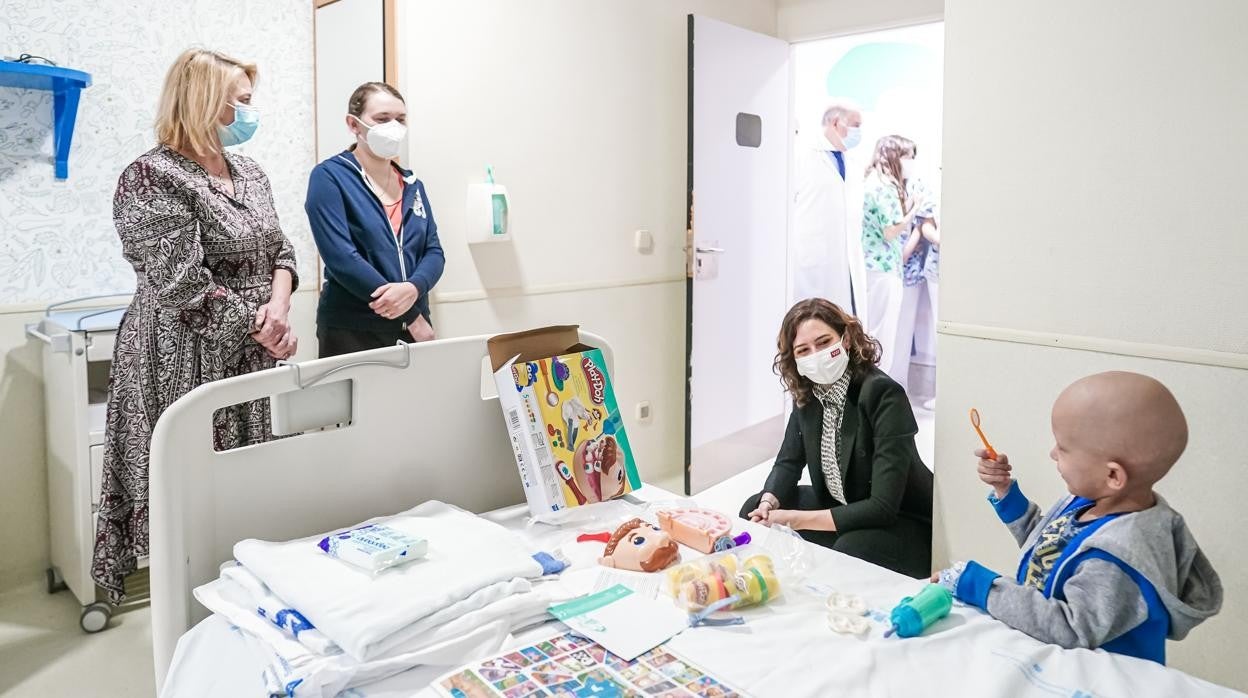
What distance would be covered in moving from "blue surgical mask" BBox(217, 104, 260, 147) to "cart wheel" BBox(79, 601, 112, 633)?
129 centimetres

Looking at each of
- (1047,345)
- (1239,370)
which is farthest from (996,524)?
(1239,370)

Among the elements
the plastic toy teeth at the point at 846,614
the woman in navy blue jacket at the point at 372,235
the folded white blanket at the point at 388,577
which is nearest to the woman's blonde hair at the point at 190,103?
the woman in navy blue jacket at the point at 372,235

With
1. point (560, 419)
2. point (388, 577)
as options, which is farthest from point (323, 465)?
point (560, 419)

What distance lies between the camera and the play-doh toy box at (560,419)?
1585 millimetres

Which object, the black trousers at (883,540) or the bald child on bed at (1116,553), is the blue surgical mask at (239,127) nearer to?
the black trousers at (883,540)

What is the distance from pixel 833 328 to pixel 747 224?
65.9 inches

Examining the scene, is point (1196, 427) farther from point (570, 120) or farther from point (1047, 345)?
point (570, 120)

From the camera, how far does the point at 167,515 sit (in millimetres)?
1226

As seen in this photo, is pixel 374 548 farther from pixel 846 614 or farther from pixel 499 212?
pixel 499 212

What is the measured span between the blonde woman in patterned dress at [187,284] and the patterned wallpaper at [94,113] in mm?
713

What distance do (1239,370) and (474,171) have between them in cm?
211

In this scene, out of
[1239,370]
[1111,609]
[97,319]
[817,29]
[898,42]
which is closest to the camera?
[1111,609]

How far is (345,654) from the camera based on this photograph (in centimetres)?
108

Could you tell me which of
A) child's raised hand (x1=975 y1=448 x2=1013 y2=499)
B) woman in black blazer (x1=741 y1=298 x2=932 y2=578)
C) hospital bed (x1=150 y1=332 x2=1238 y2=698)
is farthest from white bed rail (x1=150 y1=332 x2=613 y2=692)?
child's raised hand (x1=975 y1=448 x2=1013 y2=499)
